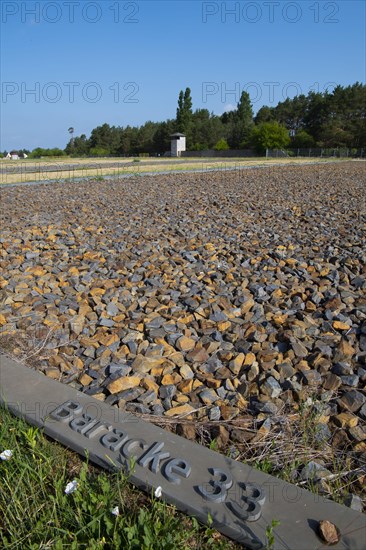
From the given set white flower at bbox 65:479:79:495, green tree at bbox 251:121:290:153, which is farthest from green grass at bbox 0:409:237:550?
green tree at bbox 251:121:290:153

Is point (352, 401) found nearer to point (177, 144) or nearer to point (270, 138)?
point (270, 138)

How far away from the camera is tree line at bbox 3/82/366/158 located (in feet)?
203

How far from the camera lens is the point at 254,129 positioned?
66.0 m

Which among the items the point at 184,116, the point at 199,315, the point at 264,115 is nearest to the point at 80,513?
the point at 199,315

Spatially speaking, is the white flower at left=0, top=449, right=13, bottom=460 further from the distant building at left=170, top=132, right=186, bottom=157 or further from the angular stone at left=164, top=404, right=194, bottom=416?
the distant building at left=170, top=132, right=186, bottom=157

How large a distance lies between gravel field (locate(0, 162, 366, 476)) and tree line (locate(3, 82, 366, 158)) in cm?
5781

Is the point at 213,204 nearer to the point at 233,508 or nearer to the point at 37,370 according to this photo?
the point at 37,370

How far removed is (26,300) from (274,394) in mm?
2341

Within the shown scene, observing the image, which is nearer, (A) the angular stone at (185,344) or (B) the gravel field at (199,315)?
(B) the gravel field at (199,315)

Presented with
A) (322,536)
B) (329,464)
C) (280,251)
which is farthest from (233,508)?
(280,251)

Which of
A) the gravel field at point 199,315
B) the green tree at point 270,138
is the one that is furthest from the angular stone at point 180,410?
the green tree at point 270,138

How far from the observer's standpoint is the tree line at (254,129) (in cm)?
6197

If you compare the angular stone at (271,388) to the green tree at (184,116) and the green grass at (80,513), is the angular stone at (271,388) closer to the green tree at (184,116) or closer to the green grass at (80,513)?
the green grass at (80,513)

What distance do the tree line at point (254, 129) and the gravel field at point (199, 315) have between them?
57.8m
